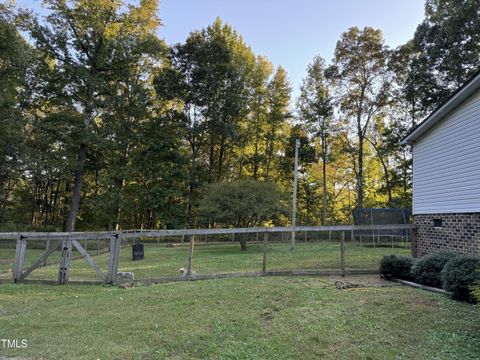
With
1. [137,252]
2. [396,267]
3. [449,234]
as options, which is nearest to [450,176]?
[449,234]

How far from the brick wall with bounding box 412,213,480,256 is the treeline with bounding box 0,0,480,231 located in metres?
14.4

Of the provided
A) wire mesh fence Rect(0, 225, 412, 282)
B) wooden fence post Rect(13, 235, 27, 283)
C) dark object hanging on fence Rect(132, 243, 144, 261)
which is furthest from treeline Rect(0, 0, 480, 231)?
wooden fence post Rect(13, 235, 27, 283)

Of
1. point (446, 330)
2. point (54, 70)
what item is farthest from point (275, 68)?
point (446, 330)

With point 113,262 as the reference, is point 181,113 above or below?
above

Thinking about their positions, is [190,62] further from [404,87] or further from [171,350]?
[171,350]

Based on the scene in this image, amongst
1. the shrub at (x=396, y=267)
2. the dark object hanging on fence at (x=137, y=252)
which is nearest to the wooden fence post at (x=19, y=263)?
the dark object hanging on fence at (x=137, y=252)

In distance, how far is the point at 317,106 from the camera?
100 feet

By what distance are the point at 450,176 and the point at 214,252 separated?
35.5ft

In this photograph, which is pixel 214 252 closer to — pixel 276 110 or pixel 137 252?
pixel 137 252

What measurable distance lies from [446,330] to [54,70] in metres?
25.1

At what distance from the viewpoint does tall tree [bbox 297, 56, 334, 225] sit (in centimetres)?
3062

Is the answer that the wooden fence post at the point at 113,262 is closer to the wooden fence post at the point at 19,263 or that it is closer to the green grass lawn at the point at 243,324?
the green grass lawn at the point at 243,324

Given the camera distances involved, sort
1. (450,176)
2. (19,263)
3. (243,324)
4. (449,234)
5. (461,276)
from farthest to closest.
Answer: (450,176) < (449,234) < (19,263) < (461,276) < (243,324)

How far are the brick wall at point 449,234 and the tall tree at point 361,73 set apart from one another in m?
16.3
